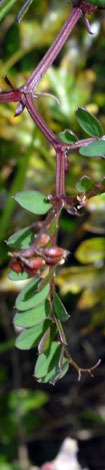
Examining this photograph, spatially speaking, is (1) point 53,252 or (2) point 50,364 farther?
(2) point 50,364

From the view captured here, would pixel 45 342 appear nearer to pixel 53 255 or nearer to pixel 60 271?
pixel 53 255

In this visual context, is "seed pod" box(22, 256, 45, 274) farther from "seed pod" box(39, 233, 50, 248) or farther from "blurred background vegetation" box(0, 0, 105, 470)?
"blurred background vegetation" box(0, 0, 105, 470)

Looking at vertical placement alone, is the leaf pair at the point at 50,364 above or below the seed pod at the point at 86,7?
below

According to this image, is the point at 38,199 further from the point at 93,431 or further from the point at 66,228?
the point at 93,431

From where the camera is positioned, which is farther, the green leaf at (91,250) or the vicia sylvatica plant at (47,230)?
the green leaf at (91,250)

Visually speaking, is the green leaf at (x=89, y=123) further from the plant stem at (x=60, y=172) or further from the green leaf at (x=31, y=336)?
the green leaf at (x=31, y=336)

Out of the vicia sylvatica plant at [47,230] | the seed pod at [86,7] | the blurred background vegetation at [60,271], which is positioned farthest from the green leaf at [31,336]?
the blurred background vegetation at [60,271]

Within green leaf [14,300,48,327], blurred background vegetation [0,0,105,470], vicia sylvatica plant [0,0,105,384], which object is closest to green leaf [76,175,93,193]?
vicia sylvatica plant [0,0,105,384]

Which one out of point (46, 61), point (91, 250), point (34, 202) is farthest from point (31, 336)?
point (91, 250)
